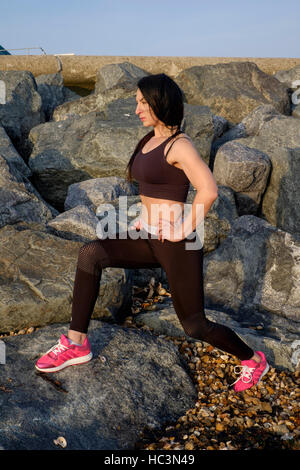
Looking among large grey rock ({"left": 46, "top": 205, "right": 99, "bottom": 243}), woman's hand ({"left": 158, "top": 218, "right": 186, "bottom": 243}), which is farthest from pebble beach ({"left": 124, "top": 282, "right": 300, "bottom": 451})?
large grey rock ({"left": 46, "top": 205, "right": 99, "bottom": 243})

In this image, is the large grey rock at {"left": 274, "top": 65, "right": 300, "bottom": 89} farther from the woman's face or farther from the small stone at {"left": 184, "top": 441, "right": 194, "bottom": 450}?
the small stone at {"left": 184, "top": 441, "right": 194, "bottom": 450}

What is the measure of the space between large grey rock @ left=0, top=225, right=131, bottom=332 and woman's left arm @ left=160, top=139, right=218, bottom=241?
1.59 meters

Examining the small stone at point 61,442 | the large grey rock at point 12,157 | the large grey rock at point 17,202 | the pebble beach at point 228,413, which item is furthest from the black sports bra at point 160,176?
the large grey rock at point 12,157

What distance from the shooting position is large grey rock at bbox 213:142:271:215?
7.97m

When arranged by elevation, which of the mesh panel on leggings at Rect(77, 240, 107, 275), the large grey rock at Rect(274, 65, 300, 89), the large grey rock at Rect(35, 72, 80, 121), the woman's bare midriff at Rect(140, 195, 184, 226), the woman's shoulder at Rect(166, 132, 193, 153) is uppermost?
the large grey rock at Rect(274, 65, 300, 89)

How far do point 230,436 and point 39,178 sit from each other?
6874mm

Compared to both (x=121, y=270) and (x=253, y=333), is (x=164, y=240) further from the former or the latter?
(x=253, y=333)

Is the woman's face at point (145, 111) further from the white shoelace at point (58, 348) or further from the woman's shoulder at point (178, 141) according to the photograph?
the white shoelace at point (58, 348)

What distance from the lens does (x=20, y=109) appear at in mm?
11094

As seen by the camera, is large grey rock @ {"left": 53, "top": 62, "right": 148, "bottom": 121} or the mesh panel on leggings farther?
large grey rock @ {"left": 53, "top": 62, "right": 148, "bottom": 121}

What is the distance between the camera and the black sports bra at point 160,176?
11.5ft

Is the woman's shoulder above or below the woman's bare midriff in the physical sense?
above

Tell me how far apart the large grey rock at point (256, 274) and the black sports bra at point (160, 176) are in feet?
8.40

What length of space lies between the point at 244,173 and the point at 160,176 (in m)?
4.75
